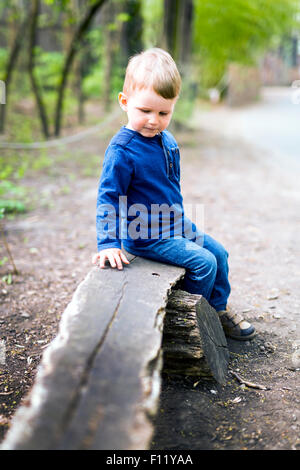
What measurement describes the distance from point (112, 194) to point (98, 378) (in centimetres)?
109

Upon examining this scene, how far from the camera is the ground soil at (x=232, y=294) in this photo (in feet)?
6.69

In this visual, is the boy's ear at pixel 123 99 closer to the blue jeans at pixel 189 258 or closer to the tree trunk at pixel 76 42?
the blue jeans at pixel 189 258

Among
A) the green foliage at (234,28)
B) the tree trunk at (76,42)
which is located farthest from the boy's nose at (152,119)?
the green foliage at (234,28)

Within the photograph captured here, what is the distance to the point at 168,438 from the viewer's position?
193cm

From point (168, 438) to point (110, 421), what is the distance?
64 centimetres

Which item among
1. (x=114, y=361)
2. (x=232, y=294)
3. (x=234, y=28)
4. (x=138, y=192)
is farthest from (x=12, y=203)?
(x=234, y=28)

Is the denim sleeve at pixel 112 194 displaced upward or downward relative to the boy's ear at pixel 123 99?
downward

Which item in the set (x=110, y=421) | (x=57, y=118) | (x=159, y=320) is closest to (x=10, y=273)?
(x=159, y=320)

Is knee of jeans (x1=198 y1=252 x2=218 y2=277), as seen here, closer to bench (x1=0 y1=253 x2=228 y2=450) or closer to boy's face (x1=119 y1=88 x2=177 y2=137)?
bench (x1=0 y1=253 x2=228 y2=450)

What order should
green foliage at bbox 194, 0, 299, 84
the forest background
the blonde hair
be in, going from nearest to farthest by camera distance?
the blonde hair, the forest background, green foliage at bbox 194, 0, 299, 84

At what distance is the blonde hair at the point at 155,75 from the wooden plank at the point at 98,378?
0.99 m

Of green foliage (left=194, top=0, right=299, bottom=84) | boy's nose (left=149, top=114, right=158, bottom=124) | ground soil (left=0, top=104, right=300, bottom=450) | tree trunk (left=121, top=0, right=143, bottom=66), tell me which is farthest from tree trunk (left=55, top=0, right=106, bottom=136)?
green foliage (left=194, top=0, right=299, bottom=84)

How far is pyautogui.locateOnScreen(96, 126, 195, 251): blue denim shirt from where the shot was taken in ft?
7.73

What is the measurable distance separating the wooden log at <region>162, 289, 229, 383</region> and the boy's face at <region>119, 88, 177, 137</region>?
880 mm
